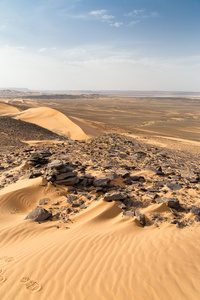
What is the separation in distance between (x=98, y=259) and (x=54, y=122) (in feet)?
77.2

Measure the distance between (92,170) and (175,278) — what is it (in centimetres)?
494

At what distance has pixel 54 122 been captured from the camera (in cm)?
2530

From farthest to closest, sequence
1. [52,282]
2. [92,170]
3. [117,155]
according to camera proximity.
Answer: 1. [117,155]
2. [92,170]
3. [52,282]

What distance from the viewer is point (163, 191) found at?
6.00m

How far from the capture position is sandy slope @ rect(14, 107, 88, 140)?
21.2m

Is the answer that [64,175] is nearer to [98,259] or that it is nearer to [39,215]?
[39,215]

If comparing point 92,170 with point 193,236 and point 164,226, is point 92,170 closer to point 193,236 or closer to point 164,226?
point 164,226

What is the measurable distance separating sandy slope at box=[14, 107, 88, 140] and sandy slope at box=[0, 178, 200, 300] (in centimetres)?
1537

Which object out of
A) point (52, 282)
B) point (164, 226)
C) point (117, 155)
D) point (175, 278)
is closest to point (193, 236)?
point (164, 226)

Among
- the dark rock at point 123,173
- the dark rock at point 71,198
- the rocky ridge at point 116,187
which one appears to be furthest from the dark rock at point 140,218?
the dark rock at point 123,173

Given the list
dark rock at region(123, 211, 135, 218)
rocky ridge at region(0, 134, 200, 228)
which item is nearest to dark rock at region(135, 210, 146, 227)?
rocky ridge at region(0, 134, 200, 228)

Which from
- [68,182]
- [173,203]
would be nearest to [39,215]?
[68,182]

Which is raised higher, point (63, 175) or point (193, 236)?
point (63, 175)

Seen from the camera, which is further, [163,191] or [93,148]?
[93,148]
